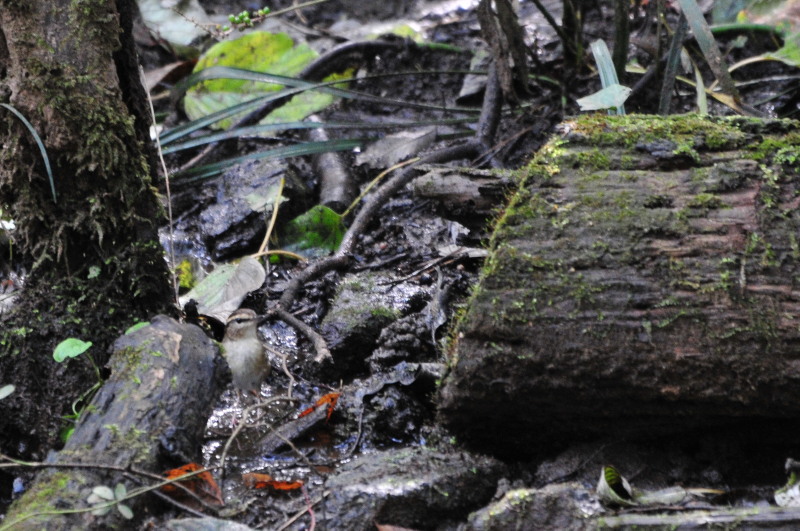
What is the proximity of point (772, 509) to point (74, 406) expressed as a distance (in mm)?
1720

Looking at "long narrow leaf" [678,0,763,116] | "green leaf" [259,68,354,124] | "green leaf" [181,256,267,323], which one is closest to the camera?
"green leaf" [181,256,267,323]

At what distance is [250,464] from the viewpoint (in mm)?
2178

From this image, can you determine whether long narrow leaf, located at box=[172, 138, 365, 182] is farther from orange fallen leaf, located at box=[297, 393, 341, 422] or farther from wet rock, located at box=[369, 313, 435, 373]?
orange fallen leaf, located at box=[297, 393, 341, 422]

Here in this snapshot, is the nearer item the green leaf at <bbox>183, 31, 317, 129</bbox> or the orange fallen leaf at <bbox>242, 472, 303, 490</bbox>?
the orange fallen leaf at <bbox>242, 472, 303, 490</bbox>

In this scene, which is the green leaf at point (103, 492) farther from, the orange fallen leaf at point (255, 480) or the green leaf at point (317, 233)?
the green leaf at point (317, 233)

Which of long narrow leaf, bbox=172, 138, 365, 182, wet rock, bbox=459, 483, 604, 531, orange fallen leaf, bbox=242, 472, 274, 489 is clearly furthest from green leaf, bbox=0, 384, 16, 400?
long narrow leaf, bbox=172, 138, 365, 182

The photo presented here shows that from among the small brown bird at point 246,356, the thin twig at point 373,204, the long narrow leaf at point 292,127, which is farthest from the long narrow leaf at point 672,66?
the small brown bird at point 246,356

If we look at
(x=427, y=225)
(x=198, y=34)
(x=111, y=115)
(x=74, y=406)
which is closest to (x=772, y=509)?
(x=74, y=406)

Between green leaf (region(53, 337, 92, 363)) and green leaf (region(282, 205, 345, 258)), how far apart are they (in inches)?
52.4

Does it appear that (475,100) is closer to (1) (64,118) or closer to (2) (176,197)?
(2) (176,197)

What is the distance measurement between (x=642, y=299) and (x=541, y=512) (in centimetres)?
52

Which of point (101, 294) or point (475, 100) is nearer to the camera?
point (101, 294)

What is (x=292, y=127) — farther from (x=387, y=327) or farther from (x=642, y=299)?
(x=642, y=299)

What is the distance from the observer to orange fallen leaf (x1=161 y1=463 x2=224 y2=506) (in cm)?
187
